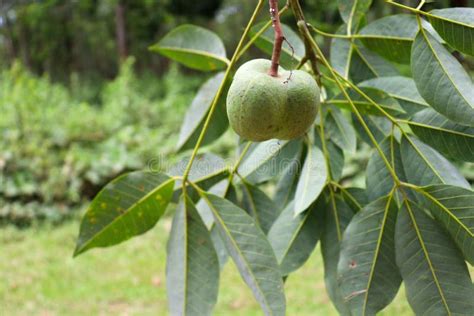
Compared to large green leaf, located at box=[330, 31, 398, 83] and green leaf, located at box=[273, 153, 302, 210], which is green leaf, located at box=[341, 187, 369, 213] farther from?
large green leaf, located at box=[330, 31, 398, 83]

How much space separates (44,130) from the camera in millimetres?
4469

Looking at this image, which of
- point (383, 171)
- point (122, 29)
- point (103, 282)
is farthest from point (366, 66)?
point (122, 29)

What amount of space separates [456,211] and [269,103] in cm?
30

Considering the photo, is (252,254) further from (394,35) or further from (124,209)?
(394,35)

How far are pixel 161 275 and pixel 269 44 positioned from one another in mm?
2356

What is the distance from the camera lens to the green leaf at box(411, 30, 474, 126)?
2.00 feet

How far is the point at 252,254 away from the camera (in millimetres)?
663

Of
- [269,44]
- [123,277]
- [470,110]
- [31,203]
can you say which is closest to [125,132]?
[31,203]

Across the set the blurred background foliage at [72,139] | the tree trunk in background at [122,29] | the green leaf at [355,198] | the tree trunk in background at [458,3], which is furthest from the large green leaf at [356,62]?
the tree trunk in background at [122,29]

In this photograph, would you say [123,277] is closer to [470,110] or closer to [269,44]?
[269,44]

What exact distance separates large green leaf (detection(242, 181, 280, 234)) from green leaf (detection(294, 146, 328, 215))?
0.42 feet

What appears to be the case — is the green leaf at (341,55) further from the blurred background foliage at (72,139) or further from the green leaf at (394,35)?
the blurred background foliage at (72,139)

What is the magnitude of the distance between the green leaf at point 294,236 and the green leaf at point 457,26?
320 mm

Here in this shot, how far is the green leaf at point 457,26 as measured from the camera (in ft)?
2.07
